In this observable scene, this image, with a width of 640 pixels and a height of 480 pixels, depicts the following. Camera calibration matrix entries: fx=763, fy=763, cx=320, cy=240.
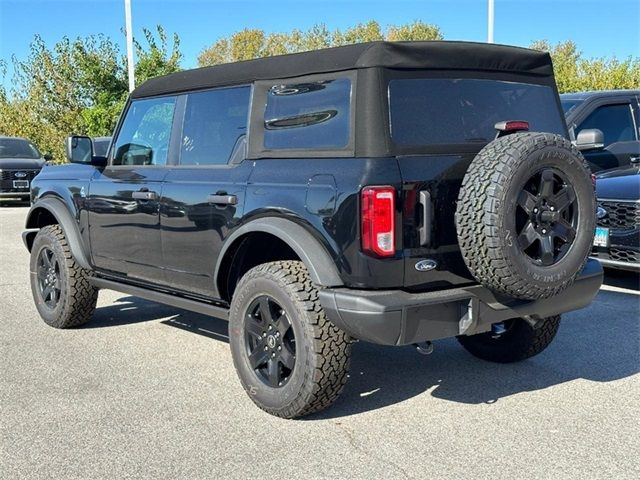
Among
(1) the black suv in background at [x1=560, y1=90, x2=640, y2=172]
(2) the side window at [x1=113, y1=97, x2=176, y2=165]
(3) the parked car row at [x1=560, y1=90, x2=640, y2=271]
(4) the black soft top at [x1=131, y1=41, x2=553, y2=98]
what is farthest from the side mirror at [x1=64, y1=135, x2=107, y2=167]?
(1) the black suv in background at [x1=560, y1=90, x2=640, y2=172]

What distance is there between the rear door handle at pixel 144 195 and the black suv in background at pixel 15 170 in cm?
1459

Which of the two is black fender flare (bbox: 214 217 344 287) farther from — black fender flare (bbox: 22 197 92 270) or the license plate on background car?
the license plate on background car

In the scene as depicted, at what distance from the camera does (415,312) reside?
12.0 feet

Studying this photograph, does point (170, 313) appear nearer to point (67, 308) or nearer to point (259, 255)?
point (67, 308)

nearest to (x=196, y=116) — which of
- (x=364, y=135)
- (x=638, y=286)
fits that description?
(x=364, y=135)

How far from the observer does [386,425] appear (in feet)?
13.2

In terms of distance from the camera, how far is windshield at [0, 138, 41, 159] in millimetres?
20406

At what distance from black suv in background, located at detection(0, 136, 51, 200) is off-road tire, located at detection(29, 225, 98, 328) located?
13.3 metres

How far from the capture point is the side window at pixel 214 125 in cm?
464

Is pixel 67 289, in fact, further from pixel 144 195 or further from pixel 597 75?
pixel 597 75

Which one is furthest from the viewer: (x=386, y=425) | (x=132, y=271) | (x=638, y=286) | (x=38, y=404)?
(x=638, y=286)

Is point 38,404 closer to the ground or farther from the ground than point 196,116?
closer to the ground

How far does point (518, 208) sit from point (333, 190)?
0.91 m

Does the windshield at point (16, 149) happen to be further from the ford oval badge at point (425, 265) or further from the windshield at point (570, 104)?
the ford oval badge at point (425, 265)
